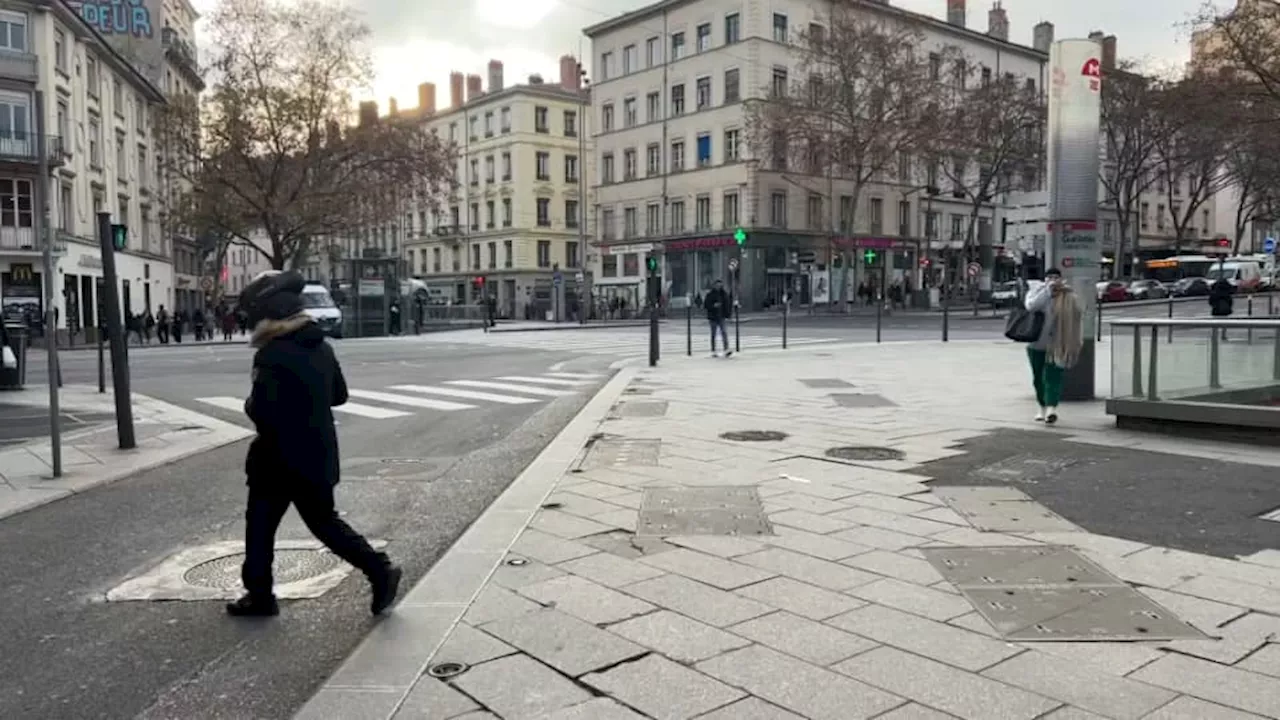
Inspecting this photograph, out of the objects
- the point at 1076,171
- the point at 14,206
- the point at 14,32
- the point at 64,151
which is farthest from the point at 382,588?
the point at 14,32

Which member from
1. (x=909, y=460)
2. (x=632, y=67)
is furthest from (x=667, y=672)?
(x=632, y=67)

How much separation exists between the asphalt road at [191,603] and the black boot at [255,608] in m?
0.05

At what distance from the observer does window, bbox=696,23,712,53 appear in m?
57.8

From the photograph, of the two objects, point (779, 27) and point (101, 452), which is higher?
point (779, 27)

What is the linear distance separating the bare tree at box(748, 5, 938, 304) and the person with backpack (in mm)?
39920

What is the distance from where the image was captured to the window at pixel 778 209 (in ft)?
186

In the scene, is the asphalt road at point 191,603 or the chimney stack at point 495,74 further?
the chimney stack at point 495,74

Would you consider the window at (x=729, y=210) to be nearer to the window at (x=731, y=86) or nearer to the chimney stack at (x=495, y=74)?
the window at (x=731, y=86)

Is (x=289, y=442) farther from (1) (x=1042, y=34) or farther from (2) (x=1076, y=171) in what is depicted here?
(1) (x=1042, y=34)

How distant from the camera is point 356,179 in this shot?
48562 millimetres

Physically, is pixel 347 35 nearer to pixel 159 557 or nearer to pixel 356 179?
pixel 356 179

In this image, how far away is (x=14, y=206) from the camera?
39.1m

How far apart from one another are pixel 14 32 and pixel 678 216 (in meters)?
34.9

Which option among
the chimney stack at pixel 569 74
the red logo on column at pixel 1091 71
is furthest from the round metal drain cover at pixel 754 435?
the chimney stack at pixel 569 74
